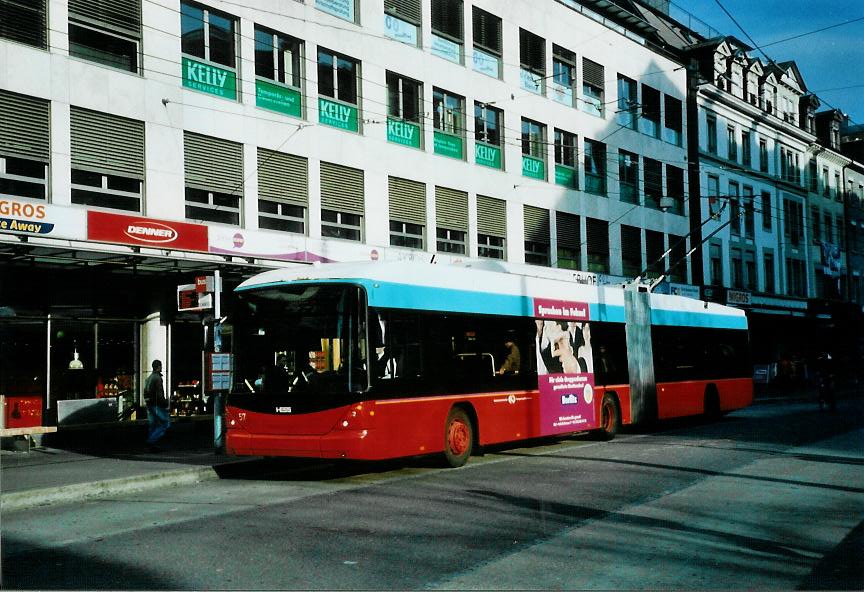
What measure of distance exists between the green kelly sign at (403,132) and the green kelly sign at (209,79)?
5401mm

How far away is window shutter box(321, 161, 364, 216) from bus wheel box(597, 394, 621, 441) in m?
9.00

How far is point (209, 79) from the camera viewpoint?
70.1 feet

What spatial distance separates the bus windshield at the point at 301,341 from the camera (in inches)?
488

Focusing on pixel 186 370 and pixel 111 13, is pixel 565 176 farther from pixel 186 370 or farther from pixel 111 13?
pixel 111 13

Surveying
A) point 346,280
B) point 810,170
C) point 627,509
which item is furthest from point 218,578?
point 810,170

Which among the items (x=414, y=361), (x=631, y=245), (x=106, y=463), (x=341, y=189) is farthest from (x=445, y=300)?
(x=631, y=245)

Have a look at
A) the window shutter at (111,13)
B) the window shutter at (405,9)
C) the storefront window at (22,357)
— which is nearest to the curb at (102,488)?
the storefront window at (22,357)

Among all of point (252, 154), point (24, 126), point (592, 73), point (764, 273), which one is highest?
point (592, 73)

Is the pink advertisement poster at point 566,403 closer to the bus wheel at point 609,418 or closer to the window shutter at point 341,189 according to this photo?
the bus wheel at point 609,418

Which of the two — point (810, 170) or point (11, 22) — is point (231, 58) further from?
point (810, 170)

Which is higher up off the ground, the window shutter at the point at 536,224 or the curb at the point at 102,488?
the window shutter at the point at 536,224

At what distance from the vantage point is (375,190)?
25.5m

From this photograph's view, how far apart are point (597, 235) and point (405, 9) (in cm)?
1285

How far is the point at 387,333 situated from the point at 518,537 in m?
4.93
